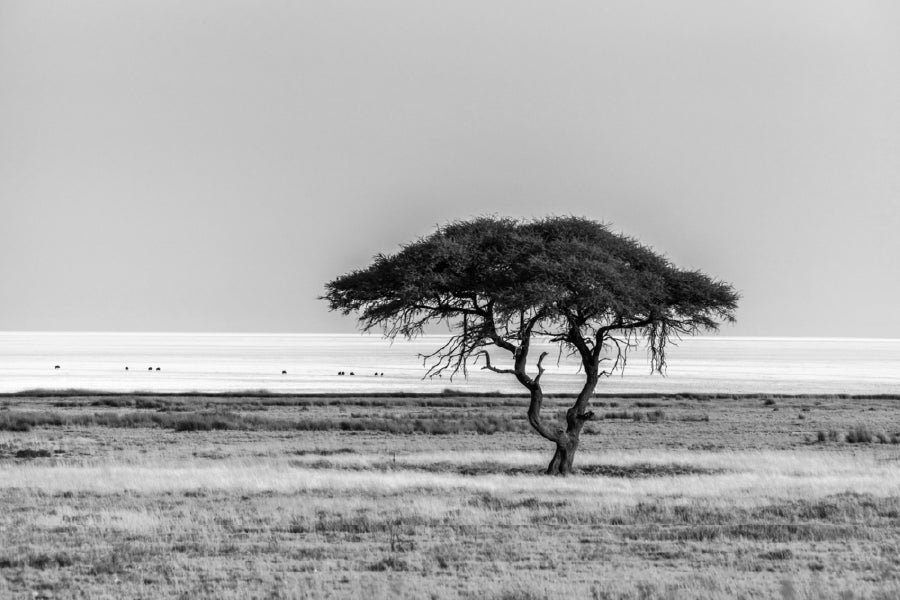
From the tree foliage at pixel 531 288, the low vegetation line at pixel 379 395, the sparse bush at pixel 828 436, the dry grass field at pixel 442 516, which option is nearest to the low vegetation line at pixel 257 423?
the dry grass field at pixel 442 516

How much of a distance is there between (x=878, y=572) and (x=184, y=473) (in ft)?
61.9

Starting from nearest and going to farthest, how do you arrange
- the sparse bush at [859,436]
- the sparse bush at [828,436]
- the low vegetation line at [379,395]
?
1. the sparse bush at [859,436]
2. the sparse bush at [828,436]
3. the low vegetation line at [379,395]

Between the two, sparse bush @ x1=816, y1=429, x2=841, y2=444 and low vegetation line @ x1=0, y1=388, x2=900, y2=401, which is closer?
sparse bush @ x1=816, y1=429, x2=841, y2=444

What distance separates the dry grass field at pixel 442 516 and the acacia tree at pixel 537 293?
362 cm

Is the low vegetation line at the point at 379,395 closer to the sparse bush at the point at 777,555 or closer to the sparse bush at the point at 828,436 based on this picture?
the sparse bush at the point at 828,436

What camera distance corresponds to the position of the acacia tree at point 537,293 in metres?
30.3

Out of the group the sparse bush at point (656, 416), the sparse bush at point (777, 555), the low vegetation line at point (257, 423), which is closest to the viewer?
the sparse bush at point (777, 555)

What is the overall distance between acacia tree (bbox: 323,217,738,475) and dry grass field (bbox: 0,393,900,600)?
3.62 meters

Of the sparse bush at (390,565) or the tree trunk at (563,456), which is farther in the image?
the tree trunk at (563,456)

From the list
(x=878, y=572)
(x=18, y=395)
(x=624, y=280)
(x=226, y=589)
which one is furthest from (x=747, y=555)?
(x=18, y=395)

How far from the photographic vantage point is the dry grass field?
15320 millimetres

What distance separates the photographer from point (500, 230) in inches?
1281

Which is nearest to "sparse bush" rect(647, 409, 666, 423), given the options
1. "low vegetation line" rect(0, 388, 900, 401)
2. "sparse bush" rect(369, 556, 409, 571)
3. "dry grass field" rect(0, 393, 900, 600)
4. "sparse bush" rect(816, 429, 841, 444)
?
"dry grass field" rect(0, 393, 900, 600)

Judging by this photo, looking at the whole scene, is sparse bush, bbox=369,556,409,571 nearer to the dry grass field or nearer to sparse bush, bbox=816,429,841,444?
the dry grass field
